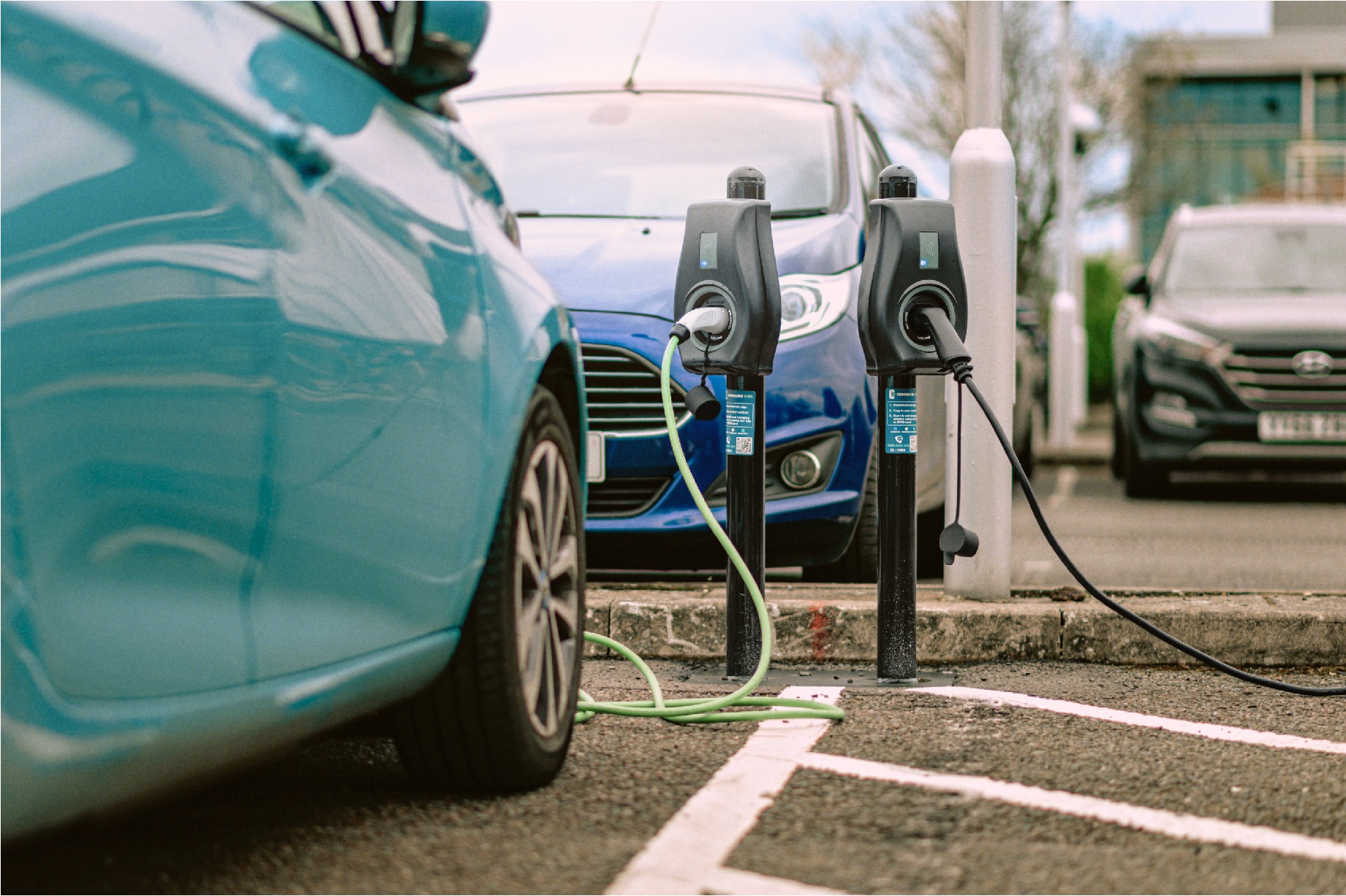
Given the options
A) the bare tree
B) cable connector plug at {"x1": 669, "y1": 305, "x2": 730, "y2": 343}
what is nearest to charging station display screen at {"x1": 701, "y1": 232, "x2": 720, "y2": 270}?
cable connector plug at {"x1": 669, "y1": 305, "x2": 730, "y2": 343}

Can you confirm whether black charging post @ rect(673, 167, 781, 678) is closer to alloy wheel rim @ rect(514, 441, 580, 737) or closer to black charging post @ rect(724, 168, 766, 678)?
black charging post @ rect(724, 168, 766, 678)

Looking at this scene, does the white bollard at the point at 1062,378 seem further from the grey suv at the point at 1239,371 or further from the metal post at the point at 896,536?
the metal post at the point at 896,536

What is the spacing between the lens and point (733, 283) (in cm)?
394

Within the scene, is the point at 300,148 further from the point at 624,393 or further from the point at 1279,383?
the point at 1279,383

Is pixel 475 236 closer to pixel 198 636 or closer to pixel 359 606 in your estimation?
pixel 359 606

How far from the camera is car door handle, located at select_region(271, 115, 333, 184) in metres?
2.33

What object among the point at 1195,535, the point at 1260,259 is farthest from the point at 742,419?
the point at 1260,259

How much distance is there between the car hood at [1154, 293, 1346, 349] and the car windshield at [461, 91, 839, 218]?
4.26m

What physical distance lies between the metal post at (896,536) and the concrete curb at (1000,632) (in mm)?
354

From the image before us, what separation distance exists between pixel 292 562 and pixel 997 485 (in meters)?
2.82

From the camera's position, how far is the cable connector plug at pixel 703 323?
3922 mm

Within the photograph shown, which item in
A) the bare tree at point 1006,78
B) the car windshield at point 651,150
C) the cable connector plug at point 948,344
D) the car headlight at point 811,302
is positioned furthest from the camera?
the bare tree at point 1006,78

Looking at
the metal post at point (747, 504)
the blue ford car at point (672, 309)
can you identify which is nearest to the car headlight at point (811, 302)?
the blue ford car at point (672, 309)

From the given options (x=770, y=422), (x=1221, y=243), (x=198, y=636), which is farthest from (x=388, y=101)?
(x=1221, y=243)
